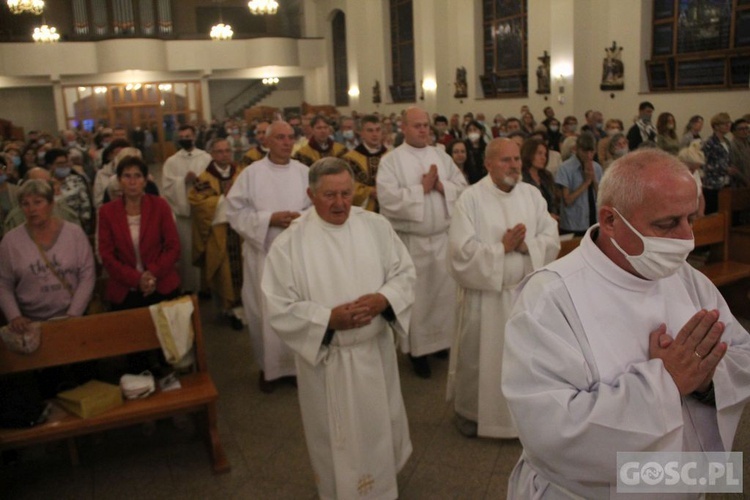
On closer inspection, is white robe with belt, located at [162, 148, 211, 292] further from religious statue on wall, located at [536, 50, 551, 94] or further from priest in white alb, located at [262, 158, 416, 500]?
religious statue on wall, located at [536, 50, 551, 94]

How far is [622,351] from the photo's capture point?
1989 millimetres

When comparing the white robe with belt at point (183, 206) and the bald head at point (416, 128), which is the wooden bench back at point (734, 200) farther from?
Result: the white robe with belt at point (183, 206)

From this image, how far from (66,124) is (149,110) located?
3125 millimetres

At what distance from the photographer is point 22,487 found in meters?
4.01

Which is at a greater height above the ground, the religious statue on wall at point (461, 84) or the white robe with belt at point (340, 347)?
the religious statue on wall at point (461, 84)

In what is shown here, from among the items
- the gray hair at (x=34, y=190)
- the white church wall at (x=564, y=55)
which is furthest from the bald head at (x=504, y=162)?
the white church wall at (x=564, y=55)

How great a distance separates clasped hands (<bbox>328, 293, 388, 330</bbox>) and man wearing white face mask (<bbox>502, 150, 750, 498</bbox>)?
1266mm

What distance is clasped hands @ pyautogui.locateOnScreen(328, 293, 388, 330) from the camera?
329 centimetres

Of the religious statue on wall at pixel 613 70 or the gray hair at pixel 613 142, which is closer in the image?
the gray hair at pixel 613 142

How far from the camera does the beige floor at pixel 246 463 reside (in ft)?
12.6

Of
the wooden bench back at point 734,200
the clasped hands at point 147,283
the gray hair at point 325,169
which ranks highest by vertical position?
the gray hair at point 325,169

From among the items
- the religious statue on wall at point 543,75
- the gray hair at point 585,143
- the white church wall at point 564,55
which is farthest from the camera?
the religious statue on wall at point 543,75

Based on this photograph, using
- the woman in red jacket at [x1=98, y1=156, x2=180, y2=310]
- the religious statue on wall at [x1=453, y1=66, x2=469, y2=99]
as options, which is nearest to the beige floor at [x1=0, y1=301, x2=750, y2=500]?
the woman in red jacket at [x1=98, y1=156, x2=180, y2=310]

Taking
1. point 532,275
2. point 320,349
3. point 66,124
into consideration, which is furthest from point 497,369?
point 66,124
